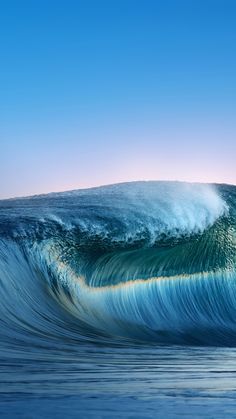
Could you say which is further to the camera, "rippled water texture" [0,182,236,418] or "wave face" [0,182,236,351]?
"wave face" [0,182,236,351]

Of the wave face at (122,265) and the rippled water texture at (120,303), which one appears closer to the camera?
the rippled water texture at (120,303)

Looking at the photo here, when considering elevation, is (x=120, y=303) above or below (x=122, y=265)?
below

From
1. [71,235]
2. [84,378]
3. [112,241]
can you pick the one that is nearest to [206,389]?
[84,378]

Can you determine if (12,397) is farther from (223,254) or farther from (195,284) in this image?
(223,254)

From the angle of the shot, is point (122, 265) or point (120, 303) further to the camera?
point (122, 265)
